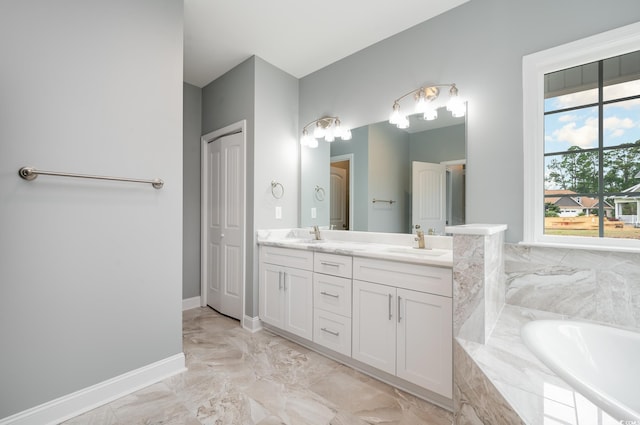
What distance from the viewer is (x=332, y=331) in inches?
81.7

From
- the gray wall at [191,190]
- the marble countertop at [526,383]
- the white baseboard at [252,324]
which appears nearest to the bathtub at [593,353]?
the marble countertop at [526,383]

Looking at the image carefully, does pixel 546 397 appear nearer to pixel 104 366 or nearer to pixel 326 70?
pixel 104 366

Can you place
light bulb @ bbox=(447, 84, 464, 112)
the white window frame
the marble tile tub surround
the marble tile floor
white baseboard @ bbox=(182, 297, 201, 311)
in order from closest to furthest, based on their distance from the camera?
the marble tile tub surround, the marble tile floor, the white window frame, light bulb @ bbox=(447, 84, 464, 112), white baseboard @ bbox=(182, 297, 201, 311)

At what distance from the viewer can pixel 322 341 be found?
2.14 metres

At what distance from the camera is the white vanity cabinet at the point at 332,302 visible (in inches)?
78.6

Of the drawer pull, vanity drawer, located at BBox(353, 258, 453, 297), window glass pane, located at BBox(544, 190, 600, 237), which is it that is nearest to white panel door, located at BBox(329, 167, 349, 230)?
vanity drawer, located at BBox(353, 258, 453, 297)

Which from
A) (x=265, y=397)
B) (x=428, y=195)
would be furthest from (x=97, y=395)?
(x=428, y=195)

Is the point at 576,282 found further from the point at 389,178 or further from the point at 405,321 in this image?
the point at 389,178

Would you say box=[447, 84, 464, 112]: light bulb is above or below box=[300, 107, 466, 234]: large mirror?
above

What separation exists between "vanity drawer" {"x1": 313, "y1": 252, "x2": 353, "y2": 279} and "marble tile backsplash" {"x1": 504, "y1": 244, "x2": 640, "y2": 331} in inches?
40.1

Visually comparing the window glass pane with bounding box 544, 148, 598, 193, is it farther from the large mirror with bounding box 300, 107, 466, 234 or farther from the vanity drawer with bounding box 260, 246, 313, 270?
the vanity drawer with bounding box 260, 246, 313, 270

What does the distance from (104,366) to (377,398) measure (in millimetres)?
1645

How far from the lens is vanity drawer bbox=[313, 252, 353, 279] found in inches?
78.7

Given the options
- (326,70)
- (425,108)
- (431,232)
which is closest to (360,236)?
(431,232)
